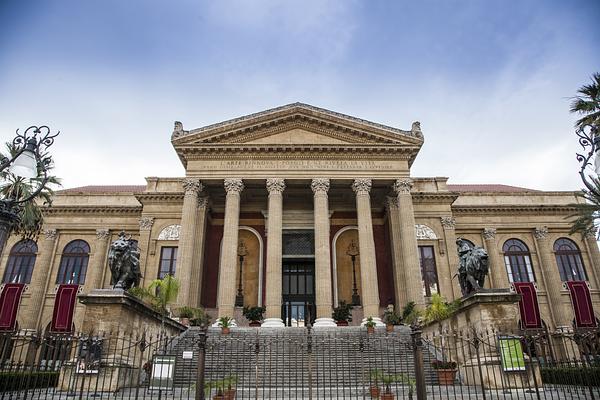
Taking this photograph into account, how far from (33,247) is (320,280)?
21905 millimetres

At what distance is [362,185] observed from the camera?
989 inches

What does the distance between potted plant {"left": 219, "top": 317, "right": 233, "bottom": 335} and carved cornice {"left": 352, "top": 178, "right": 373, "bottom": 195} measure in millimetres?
10033

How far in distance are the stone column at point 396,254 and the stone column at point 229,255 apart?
30.5ft

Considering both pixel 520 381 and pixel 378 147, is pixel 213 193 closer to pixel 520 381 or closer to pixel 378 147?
pixel 378 147

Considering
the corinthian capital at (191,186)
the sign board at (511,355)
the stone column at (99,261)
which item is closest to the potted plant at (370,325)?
the sign board at (511,355)

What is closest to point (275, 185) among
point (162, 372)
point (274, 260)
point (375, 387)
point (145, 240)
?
point (274, 260)

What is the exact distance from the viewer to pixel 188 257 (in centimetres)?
2347

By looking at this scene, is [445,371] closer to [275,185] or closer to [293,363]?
[293,363]

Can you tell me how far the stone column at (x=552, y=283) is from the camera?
29.5 metres

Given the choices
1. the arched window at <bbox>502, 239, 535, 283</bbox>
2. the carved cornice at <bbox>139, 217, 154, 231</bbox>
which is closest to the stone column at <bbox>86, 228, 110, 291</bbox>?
the carved cornice at <bbox>139, 217, 154, 231</bbox>

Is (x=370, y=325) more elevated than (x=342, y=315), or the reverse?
(x=342, y=315)

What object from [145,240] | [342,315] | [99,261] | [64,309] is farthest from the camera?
[99,261]

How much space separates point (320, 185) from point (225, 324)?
30.5 feet

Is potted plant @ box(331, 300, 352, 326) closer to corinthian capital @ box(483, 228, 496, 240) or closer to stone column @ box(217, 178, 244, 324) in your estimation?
stone column @ box(217, 178, 244, 324)
